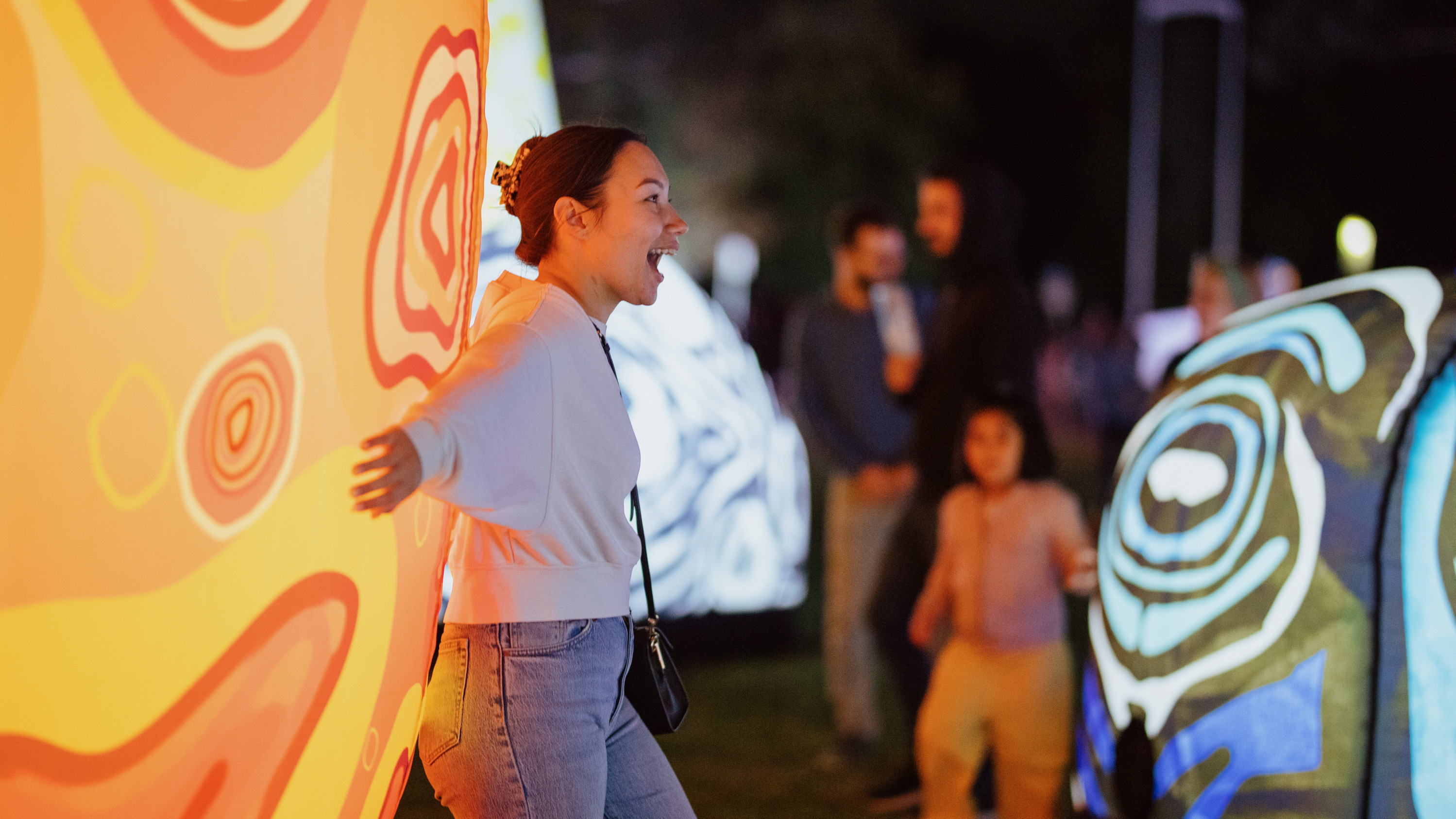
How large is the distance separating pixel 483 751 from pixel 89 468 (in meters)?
0.80

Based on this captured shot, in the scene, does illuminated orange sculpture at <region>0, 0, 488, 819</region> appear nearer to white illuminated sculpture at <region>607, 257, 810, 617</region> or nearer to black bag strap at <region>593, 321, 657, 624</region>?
black bag strap at <region>593, 321, 657, 624</region>

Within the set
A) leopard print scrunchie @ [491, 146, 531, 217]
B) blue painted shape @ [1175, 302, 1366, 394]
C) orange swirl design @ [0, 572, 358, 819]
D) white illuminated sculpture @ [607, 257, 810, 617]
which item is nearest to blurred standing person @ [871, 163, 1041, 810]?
blue painted shape @ [1175, 302, 1366, 394]

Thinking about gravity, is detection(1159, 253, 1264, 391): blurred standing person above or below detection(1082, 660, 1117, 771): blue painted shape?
above

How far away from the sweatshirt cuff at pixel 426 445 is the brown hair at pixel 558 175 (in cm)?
60

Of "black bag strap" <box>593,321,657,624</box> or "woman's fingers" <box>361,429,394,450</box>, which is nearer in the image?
"woman's fingers" <box>361,429,394,450</box>

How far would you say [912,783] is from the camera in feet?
17.3

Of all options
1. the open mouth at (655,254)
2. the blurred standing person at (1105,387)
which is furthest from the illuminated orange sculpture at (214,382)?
the blurred standing person at (1105,387)

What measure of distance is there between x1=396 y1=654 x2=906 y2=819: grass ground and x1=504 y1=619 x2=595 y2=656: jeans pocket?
9.97ft

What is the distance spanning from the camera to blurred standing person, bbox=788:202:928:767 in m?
5.81

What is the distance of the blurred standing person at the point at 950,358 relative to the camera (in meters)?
4.91

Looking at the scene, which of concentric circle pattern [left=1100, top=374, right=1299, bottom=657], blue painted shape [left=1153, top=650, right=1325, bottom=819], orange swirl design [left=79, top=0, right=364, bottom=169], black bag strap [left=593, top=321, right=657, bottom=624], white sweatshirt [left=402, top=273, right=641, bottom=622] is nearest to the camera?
orange swirl design [left=79, top=0, right=364, bottom=169]

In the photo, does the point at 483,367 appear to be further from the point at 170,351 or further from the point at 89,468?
the point at 89,468

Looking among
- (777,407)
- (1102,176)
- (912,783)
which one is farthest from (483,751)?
(1102,176)

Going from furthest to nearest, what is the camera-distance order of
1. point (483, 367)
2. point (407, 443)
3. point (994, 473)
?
point (994, 473)
point (483, 367)
point (407, 443)
